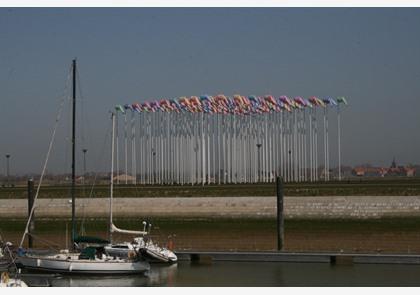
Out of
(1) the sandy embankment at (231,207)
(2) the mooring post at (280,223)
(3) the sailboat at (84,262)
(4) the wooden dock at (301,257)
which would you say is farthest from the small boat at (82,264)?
(1) the sandy embankment at (231,207)

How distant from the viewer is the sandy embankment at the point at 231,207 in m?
59.9

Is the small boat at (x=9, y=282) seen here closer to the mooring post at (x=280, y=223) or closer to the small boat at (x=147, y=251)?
the small boat at (x=147, y=251)

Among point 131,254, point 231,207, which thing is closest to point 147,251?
point 131,254

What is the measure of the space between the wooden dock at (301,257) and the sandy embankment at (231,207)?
18340mm

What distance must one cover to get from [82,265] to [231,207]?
85.1 feet

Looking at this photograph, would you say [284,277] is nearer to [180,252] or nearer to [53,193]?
[180,252]

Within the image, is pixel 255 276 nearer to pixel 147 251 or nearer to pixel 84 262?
pixel 147 251

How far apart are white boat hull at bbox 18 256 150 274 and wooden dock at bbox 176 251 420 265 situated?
14.3 ft

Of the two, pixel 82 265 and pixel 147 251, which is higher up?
pixel 147 251

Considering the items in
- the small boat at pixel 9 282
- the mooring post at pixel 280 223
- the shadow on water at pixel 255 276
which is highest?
the mooring post at pixel 280 223

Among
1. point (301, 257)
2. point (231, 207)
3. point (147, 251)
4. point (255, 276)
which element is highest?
point (231, 207)

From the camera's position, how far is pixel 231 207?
206 feet

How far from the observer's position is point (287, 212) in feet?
199

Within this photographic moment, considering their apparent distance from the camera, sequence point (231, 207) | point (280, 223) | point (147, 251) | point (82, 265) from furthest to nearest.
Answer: point (231, 207), point (280, 223), point (147, 251), point (82, 265)
